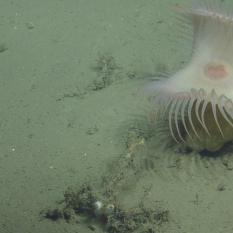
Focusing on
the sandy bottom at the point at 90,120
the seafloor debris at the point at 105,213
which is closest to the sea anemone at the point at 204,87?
the sandy bottom at the point at 90,120

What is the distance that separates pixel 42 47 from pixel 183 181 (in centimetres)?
276

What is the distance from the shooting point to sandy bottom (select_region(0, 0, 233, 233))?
3580 mm

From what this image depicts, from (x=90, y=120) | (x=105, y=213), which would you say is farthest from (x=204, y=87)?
(x=105, y=213)

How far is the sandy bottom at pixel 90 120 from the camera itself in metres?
3.58

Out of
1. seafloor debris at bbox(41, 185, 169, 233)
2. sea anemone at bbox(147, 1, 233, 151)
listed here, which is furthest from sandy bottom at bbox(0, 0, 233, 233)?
sea anemone at bbox(147, 1, 233, 151)

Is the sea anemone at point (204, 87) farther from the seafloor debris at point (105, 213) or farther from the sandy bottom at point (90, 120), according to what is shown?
the seafloor debris at point (105, 213)

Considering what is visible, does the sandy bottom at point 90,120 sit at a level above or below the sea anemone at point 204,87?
below

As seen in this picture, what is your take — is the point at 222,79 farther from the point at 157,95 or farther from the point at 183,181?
the point at 183,181

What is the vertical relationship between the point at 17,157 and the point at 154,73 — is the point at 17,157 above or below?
below

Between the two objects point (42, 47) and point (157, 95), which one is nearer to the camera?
point (157, 95)

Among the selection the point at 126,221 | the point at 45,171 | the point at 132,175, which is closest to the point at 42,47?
the point at 45,171

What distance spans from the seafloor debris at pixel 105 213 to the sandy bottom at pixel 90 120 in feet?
0.21

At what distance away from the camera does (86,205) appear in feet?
11.7

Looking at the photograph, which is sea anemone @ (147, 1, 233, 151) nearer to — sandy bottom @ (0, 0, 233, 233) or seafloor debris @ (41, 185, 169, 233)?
sandy bottom @ (0, 0, 233, 233)
